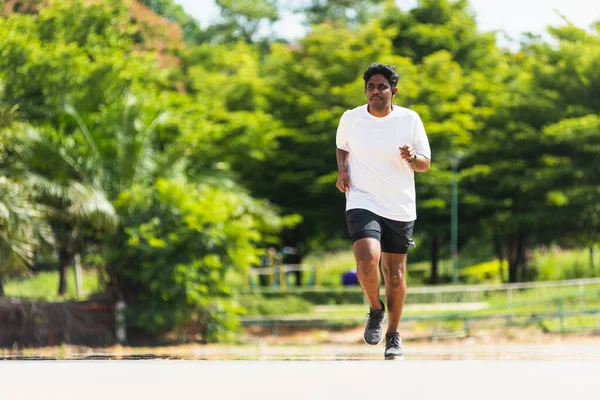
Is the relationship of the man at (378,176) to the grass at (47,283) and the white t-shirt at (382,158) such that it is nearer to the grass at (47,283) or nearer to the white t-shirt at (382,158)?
the white t-shirt at (382,158)

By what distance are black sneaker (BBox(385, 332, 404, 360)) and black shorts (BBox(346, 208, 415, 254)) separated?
56 centimetres

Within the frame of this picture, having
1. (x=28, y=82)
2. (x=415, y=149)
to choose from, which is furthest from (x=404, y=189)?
(x=28, y=82)

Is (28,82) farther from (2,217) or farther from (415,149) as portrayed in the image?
(415,149)

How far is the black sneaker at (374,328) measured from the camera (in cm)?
707

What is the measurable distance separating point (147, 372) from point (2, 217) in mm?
Answer: 16573

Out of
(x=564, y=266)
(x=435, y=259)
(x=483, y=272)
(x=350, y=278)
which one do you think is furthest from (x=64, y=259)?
(x=483, y=272)

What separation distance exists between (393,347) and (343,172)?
1.18m

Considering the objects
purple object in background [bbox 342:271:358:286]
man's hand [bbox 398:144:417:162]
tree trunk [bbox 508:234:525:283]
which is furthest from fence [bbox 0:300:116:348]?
purple object in background [bbox 342:271:358:286]

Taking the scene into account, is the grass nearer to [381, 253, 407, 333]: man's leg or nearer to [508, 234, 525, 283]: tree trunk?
[508, 234, 525, 283]: tree trunk

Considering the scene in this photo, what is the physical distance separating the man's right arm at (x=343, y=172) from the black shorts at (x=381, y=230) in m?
0.17

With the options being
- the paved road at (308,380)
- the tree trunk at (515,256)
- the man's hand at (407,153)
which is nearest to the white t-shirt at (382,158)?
the man's hand at (407,153)

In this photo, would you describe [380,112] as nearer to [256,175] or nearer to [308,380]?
[308,380]

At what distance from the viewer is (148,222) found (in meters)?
26.7

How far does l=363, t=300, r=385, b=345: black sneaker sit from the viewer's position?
7.07 m
